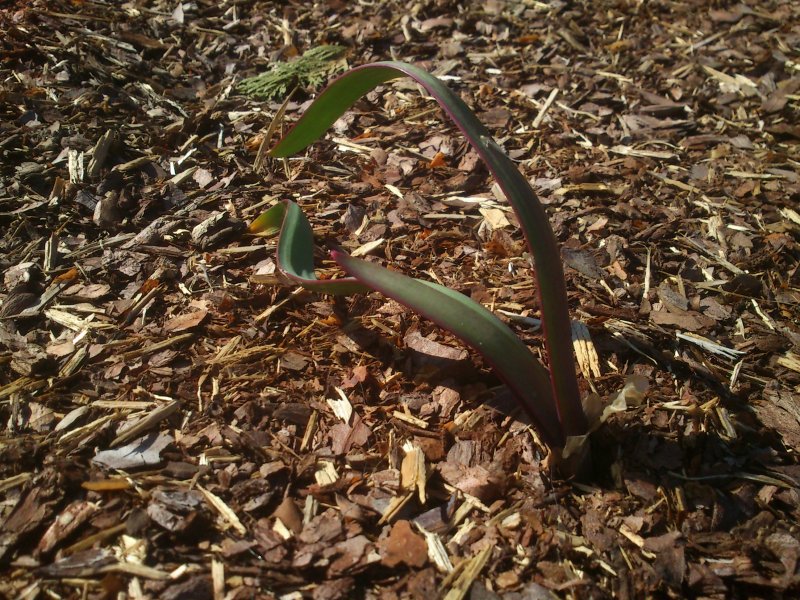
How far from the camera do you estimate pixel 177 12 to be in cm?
305

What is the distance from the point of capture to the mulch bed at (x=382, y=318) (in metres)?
1.41

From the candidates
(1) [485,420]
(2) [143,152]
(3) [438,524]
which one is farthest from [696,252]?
(2) [143,152]

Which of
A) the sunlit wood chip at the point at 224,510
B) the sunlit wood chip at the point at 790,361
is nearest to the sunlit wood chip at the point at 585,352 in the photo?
the sunlit wood chip at the point at 790,361

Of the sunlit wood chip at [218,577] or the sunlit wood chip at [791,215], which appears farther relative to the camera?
the sunlit wood chip at [791,215]

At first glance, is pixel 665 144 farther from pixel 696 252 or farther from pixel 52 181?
pixel 52 181

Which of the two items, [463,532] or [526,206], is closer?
[526,206]

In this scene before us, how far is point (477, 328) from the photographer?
1.38 m

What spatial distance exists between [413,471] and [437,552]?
0.20 m

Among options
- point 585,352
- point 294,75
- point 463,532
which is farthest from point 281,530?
point 294,75

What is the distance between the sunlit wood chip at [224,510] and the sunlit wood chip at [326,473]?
21 cm

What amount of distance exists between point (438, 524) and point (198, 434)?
627mm

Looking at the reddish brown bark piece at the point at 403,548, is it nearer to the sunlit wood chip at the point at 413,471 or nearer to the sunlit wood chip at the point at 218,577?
the sunlit wood chip at the point at 413,471

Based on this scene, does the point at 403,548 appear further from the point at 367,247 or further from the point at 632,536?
the point at 367,247

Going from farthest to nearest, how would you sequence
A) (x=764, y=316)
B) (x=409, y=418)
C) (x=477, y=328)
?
1. (x=764, y=316)
2. (x=409, y=418)
3. (x=477, y=328)
